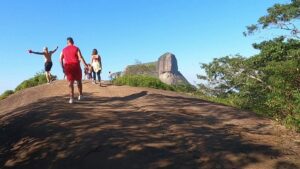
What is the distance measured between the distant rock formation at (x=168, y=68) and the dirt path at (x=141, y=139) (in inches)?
3029

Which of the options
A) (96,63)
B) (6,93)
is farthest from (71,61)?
(6,93)

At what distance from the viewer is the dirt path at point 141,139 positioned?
6285mm

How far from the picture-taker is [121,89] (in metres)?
15.0

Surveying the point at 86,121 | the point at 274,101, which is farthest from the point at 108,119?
the point at 274,101

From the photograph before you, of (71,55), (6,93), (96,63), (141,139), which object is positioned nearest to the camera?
(141,139)

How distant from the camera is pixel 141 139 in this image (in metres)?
7.15

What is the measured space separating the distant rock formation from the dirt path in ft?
252

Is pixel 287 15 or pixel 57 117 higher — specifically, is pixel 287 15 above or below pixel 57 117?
above

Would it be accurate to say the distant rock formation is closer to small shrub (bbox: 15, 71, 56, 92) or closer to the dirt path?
small shrub (bbox: 15, 71, 56, 92)

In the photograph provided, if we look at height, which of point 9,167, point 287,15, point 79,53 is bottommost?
point 9,167

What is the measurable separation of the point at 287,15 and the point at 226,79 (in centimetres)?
583

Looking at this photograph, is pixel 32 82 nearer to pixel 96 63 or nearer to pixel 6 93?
pixel 6 93

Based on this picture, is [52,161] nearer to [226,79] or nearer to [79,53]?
[79,53]

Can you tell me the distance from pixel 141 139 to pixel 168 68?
83482mm
